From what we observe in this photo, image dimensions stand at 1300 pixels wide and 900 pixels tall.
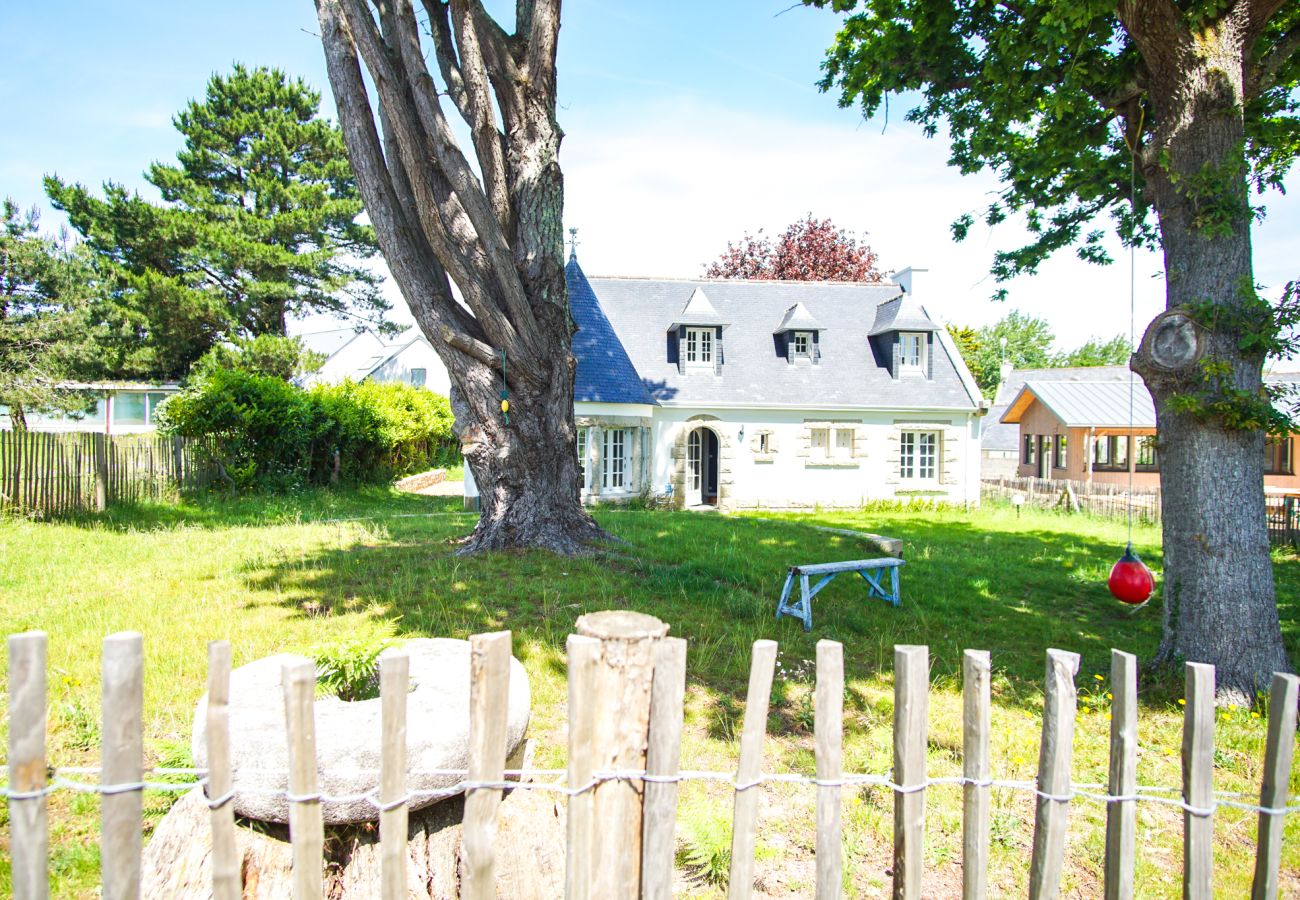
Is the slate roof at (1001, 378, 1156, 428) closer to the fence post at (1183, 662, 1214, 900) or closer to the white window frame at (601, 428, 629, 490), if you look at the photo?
the white window frame at (601, 428, 629, 490)

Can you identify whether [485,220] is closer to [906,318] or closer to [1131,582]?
[1131,582]

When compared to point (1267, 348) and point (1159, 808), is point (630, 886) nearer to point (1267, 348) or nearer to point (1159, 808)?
point (1159, 808)

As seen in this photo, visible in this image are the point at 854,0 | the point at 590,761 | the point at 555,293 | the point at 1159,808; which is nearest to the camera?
the point at 590,761

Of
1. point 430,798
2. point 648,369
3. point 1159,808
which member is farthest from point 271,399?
point 1159,808

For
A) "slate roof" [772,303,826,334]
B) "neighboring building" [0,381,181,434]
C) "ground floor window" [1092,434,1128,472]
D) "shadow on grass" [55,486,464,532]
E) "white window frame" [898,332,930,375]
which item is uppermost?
"slate roof" [772,303,826,334]

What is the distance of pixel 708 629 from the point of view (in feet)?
21.0

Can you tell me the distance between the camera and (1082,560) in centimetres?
1171

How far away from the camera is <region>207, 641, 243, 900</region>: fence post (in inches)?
73.9

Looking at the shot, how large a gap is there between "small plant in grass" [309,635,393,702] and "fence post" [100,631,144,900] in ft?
4.68

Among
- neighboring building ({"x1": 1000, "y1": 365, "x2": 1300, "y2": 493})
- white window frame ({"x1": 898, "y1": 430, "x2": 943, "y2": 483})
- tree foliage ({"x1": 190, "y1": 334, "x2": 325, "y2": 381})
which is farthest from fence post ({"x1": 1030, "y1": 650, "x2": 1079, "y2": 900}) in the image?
tree foliage ({"x1": 190, "y1": 334, "x2": 325, "y2": 381})

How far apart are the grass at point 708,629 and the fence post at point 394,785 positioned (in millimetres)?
1624

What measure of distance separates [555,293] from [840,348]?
582 inches

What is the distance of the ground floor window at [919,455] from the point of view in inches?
828

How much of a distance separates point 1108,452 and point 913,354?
11.2 m
